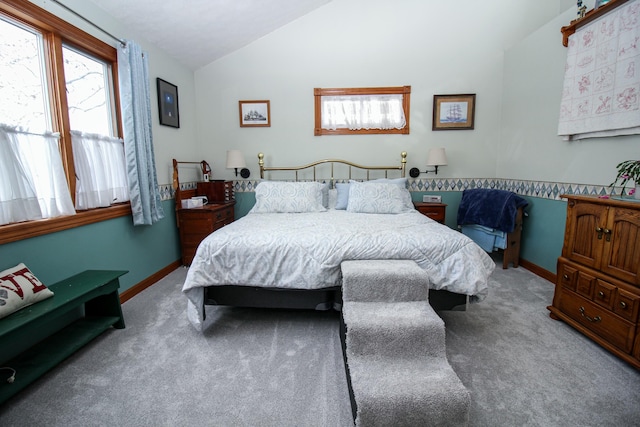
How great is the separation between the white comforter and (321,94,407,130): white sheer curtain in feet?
7.15

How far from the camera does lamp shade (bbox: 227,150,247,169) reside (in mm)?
3750

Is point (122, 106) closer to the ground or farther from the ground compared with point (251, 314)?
farther from the ground

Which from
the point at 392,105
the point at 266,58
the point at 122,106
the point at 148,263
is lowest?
the point at 148,263

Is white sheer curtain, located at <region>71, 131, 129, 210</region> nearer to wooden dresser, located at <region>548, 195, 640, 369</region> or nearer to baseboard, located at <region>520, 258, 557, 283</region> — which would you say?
wooden dresser, located at <region>548, 195, 640, 369</region>

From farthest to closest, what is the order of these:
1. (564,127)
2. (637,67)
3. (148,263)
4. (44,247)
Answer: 1. (148,263)
2. (564,127)
3. (637,67)
4. (44,247)

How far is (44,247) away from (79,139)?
85 cm

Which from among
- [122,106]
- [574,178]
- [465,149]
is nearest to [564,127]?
[574,178]

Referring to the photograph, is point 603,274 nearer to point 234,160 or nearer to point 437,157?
point 437,157

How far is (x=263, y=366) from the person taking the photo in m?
1.77

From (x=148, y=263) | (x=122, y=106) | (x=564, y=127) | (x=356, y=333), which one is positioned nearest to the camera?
(x=356, y=333)

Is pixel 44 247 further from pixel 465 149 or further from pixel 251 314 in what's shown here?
pixel 465 149

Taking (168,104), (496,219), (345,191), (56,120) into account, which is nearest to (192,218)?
(168,104)

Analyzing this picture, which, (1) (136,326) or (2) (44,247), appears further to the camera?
(1) (136,326)

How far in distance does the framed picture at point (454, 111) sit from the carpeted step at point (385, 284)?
271 cm
